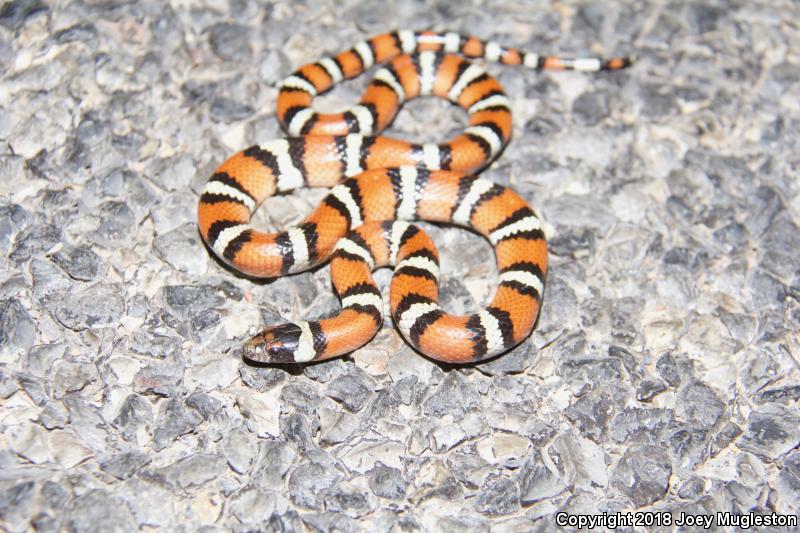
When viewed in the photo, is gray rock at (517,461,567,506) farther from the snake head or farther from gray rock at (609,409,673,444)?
the snake head

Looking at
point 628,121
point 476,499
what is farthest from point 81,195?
point 628,121

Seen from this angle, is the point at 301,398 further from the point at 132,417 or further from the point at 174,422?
the point at 132,417

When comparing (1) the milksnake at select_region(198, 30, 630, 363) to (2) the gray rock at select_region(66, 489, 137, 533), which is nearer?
(2) the gray rock at select_region(66, 489, 137, 533)

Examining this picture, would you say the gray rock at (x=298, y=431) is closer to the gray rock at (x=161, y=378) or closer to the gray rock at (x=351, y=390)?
the gray rock at (x=351, y=390)

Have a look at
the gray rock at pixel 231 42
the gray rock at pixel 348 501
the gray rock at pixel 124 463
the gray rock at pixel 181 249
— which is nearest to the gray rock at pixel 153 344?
the gray rock at pixel 181 249

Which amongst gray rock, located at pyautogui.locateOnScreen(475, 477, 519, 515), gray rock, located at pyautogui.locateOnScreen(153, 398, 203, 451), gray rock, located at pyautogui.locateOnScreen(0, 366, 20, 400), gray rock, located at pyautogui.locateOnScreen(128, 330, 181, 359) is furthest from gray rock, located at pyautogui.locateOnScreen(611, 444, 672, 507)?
gray rock, located at pyautogui.locateOnScreen(0, 366, 20, 400)
